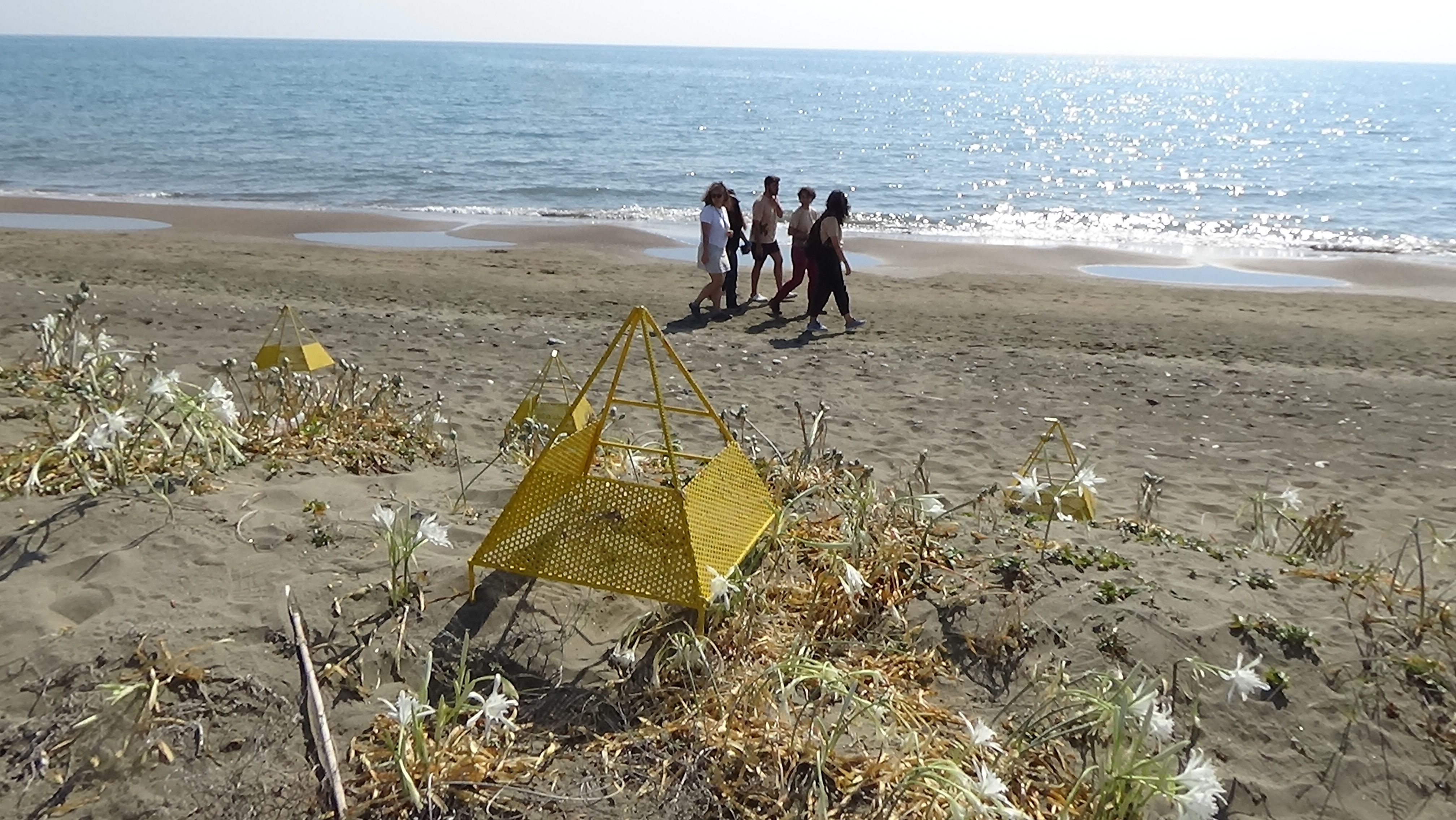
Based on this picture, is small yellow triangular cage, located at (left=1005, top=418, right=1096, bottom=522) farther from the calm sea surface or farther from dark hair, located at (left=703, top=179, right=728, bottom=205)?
the calm sea surface

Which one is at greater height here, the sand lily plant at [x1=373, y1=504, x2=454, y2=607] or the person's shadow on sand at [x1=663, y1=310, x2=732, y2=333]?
the sand lily plant at [x1=373, y1=504, x2=454, y2=607]

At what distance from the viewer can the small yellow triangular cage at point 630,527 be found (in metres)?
3.21

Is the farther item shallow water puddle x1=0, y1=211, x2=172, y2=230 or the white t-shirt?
shallow water puddle x1=0, y1=211, x2=172, y2=230

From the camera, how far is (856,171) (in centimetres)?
2992

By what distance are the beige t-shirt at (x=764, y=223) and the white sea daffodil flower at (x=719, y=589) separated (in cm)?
821

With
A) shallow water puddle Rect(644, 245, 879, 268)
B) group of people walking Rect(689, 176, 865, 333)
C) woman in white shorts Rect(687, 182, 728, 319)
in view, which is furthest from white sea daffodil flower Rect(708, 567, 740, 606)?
shallow water puddle Rect(644, 245, 879, 268)

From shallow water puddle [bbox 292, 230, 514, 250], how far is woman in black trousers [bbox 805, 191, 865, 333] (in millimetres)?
8059

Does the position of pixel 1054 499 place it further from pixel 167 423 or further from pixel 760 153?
pixel 760 153

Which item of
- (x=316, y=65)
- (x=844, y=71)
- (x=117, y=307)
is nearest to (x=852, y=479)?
(x=117, y=307)

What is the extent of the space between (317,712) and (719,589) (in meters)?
1.13

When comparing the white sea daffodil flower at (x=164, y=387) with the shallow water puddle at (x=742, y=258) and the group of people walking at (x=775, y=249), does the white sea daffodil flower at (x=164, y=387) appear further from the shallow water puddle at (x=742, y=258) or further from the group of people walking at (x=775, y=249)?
the shallow water puddle at (x=742, y=258)

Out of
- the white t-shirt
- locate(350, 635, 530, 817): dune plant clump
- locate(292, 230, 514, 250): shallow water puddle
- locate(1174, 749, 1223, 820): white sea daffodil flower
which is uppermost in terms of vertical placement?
the white t-shirt

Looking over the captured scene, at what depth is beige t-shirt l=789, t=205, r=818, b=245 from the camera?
10.6m

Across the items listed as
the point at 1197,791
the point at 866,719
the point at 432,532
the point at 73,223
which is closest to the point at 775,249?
the point at 432,532
